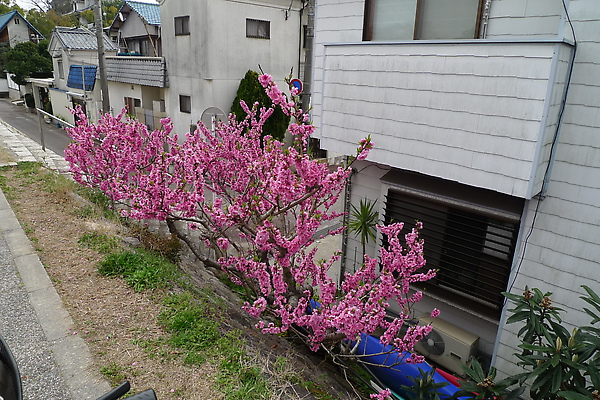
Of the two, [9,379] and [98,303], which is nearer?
[9,379]

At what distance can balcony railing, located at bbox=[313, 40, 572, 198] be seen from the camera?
3.73 m

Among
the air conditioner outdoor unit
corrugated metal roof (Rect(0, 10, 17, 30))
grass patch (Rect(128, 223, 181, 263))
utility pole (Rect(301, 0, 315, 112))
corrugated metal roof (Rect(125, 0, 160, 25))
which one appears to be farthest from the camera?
corrugated metal roof (Rect(0, 10, 17, 30))

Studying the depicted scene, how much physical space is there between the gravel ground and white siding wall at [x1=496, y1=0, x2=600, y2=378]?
15.2 ft

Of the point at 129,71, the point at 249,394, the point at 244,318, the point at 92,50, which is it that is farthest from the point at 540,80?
the point at 92,50

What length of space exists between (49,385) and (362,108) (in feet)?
14.0

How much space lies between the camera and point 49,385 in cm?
335

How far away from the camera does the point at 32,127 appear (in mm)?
22344

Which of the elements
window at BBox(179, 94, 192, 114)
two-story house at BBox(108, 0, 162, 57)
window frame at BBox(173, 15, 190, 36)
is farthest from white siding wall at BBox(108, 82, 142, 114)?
window frame at BBox(173, 15, 190, 36)

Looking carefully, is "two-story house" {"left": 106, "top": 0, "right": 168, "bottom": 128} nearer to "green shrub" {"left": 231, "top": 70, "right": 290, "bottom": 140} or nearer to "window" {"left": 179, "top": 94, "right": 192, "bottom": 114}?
"window" {"left": 179, "top": 94, "right": 192, "bottom": 114}

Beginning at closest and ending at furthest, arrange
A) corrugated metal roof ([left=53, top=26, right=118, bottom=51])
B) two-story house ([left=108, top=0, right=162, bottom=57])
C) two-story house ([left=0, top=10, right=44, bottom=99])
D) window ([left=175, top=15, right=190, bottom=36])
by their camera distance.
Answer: window ([left=175, top=15, right=190, bottom=36]) → two-story house ([left=108, top=0, right=162, bottom=57]) → corrugated metal roof ([left=53, top=26, right=118, bottom=51]) → two-story house ([left=0, top=10, right=44, bottom=99])

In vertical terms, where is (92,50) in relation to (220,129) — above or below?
above

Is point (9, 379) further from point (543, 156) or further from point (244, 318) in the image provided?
point (543, 156)

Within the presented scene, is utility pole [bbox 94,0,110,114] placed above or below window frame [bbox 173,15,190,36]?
below

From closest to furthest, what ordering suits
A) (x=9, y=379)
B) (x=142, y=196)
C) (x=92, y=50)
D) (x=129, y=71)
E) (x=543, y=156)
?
(x=9, y=379) → (x=543, y=156) → (x=142, y=196) → (x=129, y=71) → (x=92, y=50)
